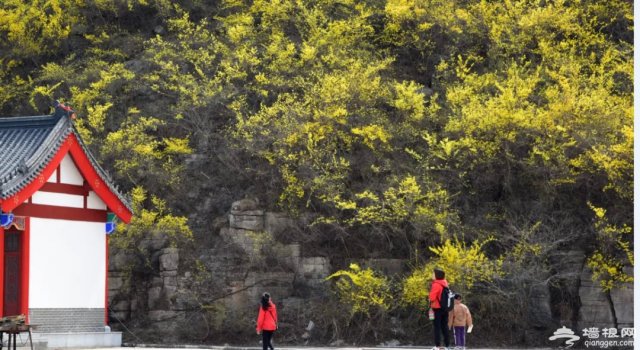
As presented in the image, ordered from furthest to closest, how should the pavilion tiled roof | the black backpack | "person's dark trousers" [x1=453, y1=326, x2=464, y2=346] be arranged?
the pavilion tiled roof, "person's dark trousers" [x1=453, y1=326, x2=464, y2=346], the black backpack

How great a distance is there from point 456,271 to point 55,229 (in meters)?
11.7

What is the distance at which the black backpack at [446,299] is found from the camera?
23875 millimetres

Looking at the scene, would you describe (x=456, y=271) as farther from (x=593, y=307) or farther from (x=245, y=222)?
(x=245, y=222)

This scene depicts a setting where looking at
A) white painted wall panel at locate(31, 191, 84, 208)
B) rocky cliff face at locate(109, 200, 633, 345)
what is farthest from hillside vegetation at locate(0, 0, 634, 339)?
white painted wall panel at locate(31, 191, 84, 208)

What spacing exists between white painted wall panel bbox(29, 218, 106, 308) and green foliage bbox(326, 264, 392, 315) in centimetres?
724

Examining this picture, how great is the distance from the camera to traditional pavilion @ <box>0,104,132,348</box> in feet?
93.8

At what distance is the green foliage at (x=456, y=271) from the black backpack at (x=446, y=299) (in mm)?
8843

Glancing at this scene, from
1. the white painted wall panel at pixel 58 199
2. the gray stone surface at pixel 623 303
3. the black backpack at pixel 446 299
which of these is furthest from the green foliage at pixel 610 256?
the white painted wall panel at pixel 58 199

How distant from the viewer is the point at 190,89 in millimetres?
42312

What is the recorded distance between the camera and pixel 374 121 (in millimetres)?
38844

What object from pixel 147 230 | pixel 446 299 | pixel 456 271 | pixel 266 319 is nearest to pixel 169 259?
pixel 147 230

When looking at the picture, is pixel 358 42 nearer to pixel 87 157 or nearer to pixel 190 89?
pixel 190 89

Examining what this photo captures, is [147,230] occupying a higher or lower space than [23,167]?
lower

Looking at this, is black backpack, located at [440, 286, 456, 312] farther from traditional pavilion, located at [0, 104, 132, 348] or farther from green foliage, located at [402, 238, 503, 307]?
traditional pavilion, located at [0, 104, 132, 348]
